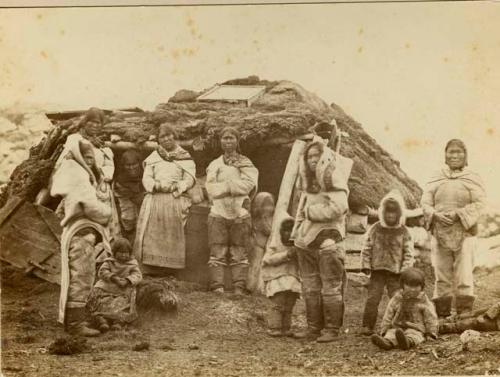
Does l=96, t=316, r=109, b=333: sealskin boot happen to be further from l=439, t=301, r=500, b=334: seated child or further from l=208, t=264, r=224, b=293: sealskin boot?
l=439, t=301, r=500, b=334: seated child

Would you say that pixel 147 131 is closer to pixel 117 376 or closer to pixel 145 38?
pixel 145 38

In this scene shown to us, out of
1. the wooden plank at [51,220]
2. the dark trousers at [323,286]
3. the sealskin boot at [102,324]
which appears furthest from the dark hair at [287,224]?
the wooden plank at [51,220]

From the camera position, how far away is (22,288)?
30.7ft

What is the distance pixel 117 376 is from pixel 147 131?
2.46m

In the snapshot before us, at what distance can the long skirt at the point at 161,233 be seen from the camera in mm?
9312

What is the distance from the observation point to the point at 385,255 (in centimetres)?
918

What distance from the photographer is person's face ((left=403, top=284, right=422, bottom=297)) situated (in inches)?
357

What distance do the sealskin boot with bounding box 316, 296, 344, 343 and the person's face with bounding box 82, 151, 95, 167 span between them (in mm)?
2675

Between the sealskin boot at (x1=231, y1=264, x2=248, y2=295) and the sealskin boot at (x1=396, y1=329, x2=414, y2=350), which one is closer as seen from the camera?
the sealskin boot at (x1=396, y1=329, x2=414, y2=350)

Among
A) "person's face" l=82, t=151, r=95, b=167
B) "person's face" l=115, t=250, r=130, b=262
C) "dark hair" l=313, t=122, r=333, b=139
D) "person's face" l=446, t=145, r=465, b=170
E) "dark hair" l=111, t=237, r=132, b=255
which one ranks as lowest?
"person's face" l=115, t=250, r=130, b=262

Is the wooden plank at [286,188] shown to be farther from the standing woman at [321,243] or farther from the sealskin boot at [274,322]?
the sealskin boot at [274,322]

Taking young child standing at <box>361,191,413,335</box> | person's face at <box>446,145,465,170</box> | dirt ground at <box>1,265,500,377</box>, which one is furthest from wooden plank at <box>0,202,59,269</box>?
person's face at <box>446,145,465,170</box>

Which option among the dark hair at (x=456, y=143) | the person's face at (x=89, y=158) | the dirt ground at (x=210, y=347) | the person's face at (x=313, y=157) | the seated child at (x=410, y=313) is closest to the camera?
the dirt ground at (x=210, y=347)

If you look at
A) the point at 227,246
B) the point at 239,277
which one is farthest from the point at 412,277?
the point at 227,246
